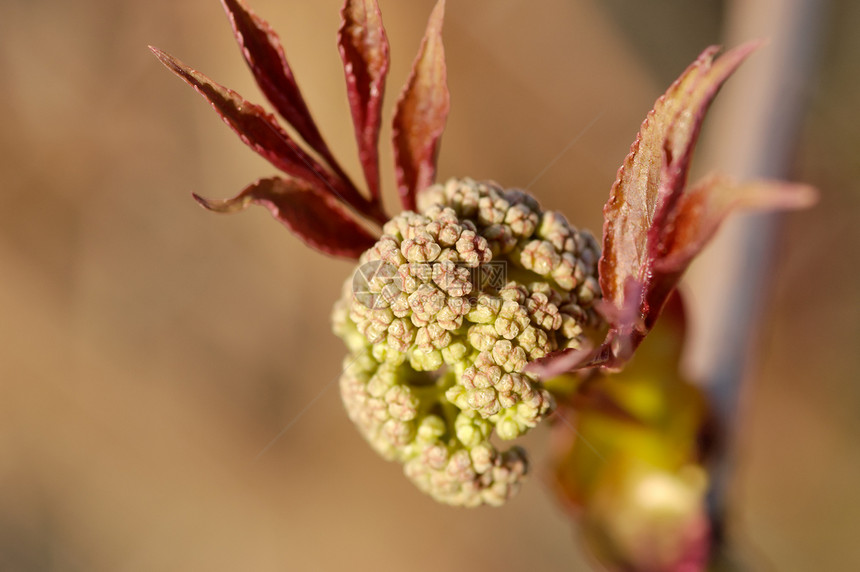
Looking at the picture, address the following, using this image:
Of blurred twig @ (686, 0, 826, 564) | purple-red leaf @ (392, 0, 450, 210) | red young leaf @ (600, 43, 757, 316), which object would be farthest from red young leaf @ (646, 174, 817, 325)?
blurred twig @ (686, 0, 826, 564)

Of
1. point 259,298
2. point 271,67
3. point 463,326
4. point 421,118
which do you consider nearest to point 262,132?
point 271,67

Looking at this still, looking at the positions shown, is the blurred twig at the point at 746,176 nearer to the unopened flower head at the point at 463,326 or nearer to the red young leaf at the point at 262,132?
the unopened flower head at the point at 463,326

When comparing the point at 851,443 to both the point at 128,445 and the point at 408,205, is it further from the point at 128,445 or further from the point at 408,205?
the point at 128,445

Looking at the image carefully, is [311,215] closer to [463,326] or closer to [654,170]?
[463,326]

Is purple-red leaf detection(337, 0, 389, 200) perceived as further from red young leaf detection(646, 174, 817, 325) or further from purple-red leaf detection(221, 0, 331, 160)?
red young leaf detection(646, 174, 817, 325)

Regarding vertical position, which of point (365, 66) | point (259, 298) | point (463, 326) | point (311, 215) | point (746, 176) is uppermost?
point (365, 66)

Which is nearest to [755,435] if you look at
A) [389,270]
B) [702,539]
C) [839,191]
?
[839,191]

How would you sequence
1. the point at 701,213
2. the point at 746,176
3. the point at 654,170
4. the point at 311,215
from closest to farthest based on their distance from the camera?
the point at 654,170
the point at 701,213
the point at 311,215
the point at 746,176
